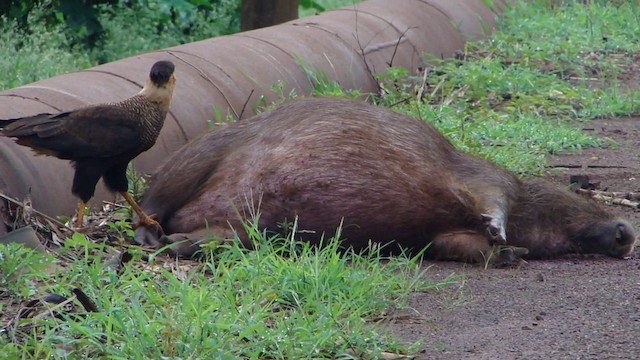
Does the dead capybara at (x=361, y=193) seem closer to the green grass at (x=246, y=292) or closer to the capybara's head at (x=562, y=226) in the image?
the capybara's head at (x=562, y=226)

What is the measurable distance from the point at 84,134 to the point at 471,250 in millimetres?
1649

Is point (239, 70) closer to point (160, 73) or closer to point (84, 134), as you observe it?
point (160, 73)

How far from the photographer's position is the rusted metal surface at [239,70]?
508 cm

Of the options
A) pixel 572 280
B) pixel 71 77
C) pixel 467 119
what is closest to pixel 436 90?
Result: pixel 467 119

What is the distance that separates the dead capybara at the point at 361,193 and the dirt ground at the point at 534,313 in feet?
0.48

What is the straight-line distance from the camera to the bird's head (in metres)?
4.66

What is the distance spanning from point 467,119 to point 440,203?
2.82 metres

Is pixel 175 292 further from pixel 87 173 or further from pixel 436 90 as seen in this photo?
pixel 436 90

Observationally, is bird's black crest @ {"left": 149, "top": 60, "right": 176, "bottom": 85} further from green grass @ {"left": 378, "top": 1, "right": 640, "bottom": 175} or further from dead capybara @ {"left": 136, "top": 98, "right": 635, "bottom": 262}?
green grass @ {"left": 378, "top": 1, "right": 640, "bottom": 175}

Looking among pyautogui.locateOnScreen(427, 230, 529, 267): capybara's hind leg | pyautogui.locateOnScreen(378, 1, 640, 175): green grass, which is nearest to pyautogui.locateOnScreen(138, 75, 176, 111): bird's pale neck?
pyautogui.locateOnScreen(427, 230, 529, 267): capybara's hind leg

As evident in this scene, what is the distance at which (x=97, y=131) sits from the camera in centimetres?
457

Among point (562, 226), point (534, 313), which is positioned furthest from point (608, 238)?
point (534, 313)

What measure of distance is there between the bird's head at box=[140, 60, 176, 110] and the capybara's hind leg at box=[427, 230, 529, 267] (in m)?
1.26

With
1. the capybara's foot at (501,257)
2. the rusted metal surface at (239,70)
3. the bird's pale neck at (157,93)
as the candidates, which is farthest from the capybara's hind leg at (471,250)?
the rusted metal surface at (239,70)
